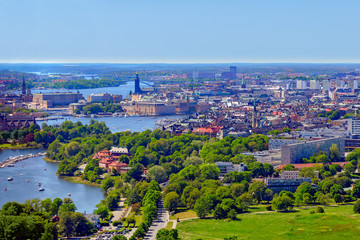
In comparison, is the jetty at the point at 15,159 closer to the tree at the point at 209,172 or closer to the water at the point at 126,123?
the tree at the point at 209,172

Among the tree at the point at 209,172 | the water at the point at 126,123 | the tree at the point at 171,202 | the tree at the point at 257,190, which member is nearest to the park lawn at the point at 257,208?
the tree at the point at 257,190

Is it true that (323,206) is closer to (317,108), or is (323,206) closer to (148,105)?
(317,108)

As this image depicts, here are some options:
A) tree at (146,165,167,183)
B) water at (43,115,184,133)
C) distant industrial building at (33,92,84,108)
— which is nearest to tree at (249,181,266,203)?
tree at (146,165,167,183)

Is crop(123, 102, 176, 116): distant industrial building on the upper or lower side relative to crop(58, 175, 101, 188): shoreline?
lower

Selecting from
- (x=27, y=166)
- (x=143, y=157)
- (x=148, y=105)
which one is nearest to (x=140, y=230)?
(x=143, y=157)

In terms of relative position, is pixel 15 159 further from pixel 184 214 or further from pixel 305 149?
pixel 184 214

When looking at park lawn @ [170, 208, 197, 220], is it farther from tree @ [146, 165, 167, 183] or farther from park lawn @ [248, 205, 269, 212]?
tree @ [146, 165, 167, 183]
